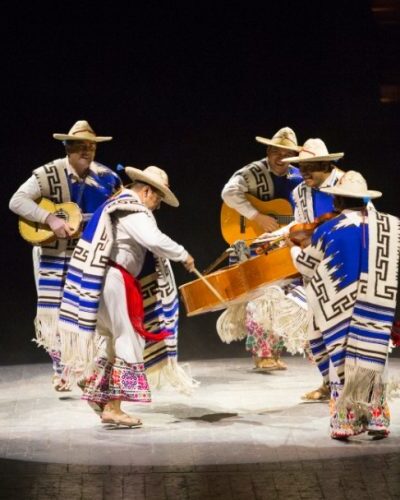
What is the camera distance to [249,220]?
27.6 ft

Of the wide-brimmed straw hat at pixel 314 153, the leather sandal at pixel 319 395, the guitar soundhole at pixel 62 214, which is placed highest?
the wide-brimmed straw hat at pixel 314 153

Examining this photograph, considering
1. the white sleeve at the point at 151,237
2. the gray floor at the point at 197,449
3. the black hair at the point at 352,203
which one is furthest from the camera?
the white sleeve at the point at 151,237

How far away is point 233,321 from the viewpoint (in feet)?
27.8

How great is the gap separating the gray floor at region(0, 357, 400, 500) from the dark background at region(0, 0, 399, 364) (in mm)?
1563

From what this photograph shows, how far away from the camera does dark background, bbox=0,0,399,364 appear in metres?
9.33

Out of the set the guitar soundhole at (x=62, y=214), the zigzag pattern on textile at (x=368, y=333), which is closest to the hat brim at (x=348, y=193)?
the zigzag pattern on textile at (x=368, y=333)

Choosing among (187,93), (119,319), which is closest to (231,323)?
(119,319)

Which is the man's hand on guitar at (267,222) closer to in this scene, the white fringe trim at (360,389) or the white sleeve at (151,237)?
the white sleeve at (151,237)

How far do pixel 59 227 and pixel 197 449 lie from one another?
186 cm

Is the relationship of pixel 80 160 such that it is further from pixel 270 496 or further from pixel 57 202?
pixel 270 496

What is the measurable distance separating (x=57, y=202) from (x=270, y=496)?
2881 millimetres

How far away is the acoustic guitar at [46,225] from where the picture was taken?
25.1ft

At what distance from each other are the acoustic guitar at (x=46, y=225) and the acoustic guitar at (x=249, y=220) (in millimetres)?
1191

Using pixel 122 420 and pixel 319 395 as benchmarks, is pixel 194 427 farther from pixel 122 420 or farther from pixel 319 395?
pixel 319 395
